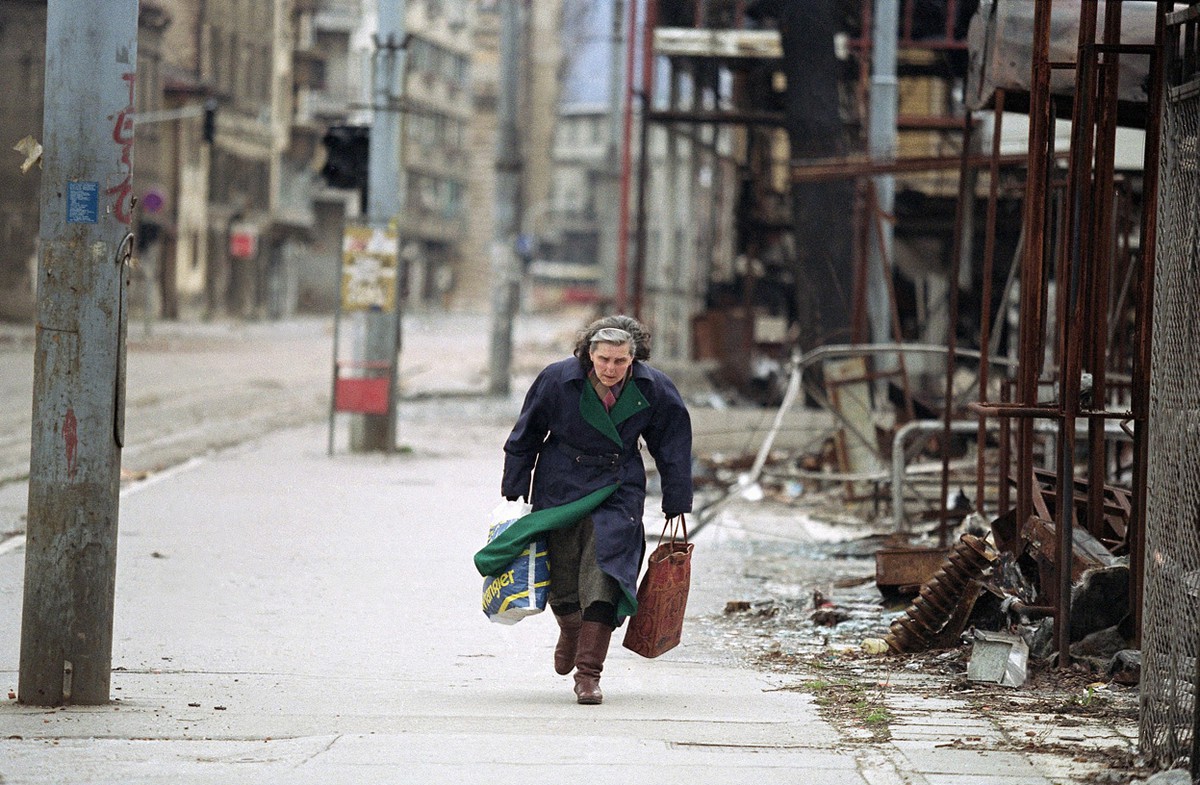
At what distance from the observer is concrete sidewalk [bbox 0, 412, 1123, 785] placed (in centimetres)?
535

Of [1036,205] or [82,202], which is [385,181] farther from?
[82,202]

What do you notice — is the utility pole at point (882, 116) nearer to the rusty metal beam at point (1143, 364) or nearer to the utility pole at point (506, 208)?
the rusty metal beam at point (1143, 364)

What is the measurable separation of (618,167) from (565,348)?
5.88 meters

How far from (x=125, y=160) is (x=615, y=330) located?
193 centimetres

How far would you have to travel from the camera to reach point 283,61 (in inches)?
2788

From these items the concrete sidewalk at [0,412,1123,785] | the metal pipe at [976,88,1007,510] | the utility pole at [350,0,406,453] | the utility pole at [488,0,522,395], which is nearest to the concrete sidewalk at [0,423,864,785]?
the concrete sidewalk at [0,412,1123,785]

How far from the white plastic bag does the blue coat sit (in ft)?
0.68

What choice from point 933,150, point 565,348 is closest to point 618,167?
point 565,348

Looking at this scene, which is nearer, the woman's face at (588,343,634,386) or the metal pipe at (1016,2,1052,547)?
the woman's face at (588,343,634,386)

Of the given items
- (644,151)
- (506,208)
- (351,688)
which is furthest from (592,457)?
(506,208)

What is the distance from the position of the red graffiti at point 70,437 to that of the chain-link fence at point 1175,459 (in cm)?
370

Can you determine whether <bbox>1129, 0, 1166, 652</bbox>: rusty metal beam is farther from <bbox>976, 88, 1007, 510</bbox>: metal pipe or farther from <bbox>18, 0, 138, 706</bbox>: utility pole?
<bbox>18, 0, 138, 706</bbox>: utility pole

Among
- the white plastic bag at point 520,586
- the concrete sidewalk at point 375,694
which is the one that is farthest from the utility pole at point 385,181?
the white plastic bag at point 520,586

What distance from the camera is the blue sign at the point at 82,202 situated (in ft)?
20.4
